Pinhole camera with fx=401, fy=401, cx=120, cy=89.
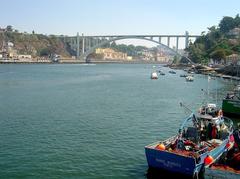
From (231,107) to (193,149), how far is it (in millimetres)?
16922

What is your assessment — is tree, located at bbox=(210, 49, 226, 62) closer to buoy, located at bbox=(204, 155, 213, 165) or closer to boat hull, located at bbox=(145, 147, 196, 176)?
buoy, located at bbox=(204, 155, 213, 165)

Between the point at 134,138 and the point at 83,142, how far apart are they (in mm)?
3399

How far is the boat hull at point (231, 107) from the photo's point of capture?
3372 cm

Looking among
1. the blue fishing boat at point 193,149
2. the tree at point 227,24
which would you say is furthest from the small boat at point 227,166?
the tree at point 227,24

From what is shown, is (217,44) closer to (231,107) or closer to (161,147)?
(231,107)

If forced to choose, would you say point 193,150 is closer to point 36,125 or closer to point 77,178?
point 77,178

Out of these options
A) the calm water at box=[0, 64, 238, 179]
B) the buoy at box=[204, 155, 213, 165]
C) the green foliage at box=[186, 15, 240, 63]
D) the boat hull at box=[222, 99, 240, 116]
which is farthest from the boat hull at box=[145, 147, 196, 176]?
the green foliage at box=[186, 15, 240, 63]

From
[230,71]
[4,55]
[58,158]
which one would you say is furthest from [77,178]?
[4,55]

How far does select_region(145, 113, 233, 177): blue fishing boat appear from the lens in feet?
56.5

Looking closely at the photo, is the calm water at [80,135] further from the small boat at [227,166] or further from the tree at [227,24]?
the tree at [227,24]

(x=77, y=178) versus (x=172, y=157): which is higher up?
(x=172, y=157)

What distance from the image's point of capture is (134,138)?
25.8 m

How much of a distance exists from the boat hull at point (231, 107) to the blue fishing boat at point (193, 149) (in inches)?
496

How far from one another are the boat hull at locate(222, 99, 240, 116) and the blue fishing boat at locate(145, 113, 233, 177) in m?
12.6
